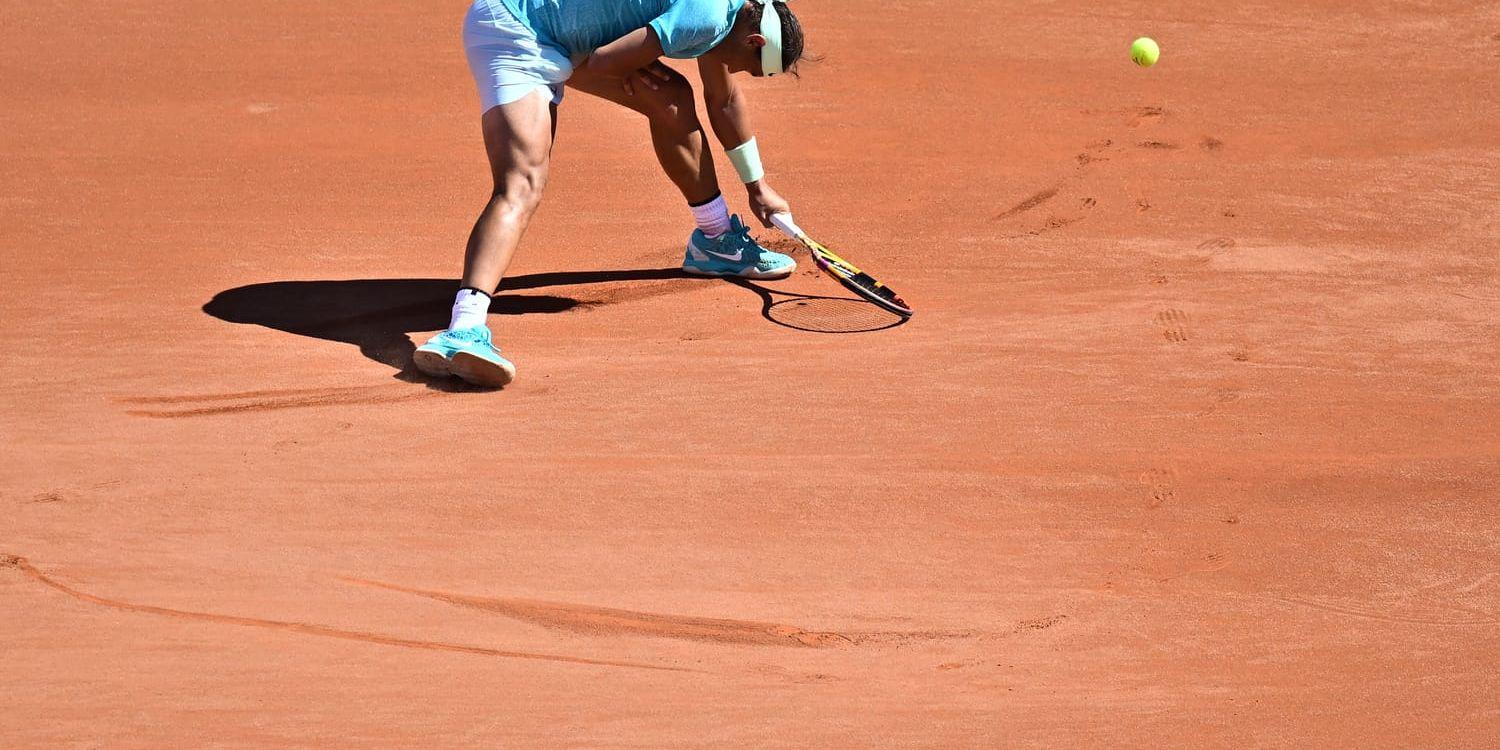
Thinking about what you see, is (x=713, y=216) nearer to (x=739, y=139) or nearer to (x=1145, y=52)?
(x=739, y=139)

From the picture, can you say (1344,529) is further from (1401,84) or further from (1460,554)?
(1401,84)

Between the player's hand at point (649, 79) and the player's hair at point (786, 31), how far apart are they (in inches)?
20.6

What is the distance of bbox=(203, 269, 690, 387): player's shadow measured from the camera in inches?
219

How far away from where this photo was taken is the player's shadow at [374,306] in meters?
5.57

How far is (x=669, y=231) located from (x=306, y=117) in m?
2.46

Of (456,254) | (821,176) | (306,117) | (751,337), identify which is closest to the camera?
(751,337)

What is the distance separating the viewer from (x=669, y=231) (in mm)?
6859

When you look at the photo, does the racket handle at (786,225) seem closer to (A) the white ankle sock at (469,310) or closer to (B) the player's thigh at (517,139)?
(B) the player's thigh at (517,139)

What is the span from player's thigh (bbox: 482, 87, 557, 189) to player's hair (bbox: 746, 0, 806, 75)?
2.82 ft

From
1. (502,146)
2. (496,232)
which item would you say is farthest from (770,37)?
(496,232)

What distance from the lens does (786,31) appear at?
565cm

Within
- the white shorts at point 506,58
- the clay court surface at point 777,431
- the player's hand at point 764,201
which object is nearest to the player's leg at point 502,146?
the white shorts at point 506,58

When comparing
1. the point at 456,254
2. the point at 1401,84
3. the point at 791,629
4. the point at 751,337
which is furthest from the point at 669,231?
the point at 1401,84

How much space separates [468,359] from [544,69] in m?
1.16
